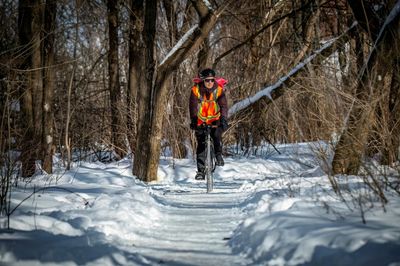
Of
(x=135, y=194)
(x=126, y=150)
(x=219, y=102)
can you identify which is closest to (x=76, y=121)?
(x=126, y=150)

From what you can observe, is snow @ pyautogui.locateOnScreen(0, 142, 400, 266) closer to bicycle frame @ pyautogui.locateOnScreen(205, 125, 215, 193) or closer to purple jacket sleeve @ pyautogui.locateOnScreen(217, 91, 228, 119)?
bicycle frame @ pyautogui.locateOnScreen(205, 125, 215, 193)

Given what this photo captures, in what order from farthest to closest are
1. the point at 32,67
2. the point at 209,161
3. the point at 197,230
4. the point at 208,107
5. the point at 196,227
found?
1. the point at 32,67
2. the point at 208,107
3. the point at 209,161
4. the point at 196,227
5. the point at 197,230

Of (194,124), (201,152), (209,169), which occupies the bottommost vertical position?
(209,169)

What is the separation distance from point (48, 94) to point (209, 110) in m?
5.13

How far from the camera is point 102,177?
29.1 ft

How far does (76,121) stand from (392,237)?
1576 centimetres

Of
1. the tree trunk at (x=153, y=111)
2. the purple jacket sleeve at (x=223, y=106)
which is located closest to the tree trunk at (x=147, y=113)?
the tree trunk at (x=153, y=111)

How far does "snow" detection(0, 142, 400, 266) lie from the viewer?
325 centimetres

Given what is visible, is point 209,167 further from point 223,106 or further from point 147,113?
point 147,113

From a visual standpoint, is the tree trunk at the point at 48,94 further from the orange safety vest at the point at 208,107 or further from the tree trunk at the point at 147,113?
the orange safety vest at the point at 208,107

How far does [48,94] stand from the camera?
459 inches

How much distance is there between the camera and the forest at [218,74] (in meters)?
5.87

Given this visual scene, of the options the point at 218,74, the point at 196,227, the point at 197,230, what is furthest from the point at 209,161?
the point at 218,74

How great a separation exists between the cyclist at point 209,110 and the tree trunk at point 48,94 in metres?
4.08
